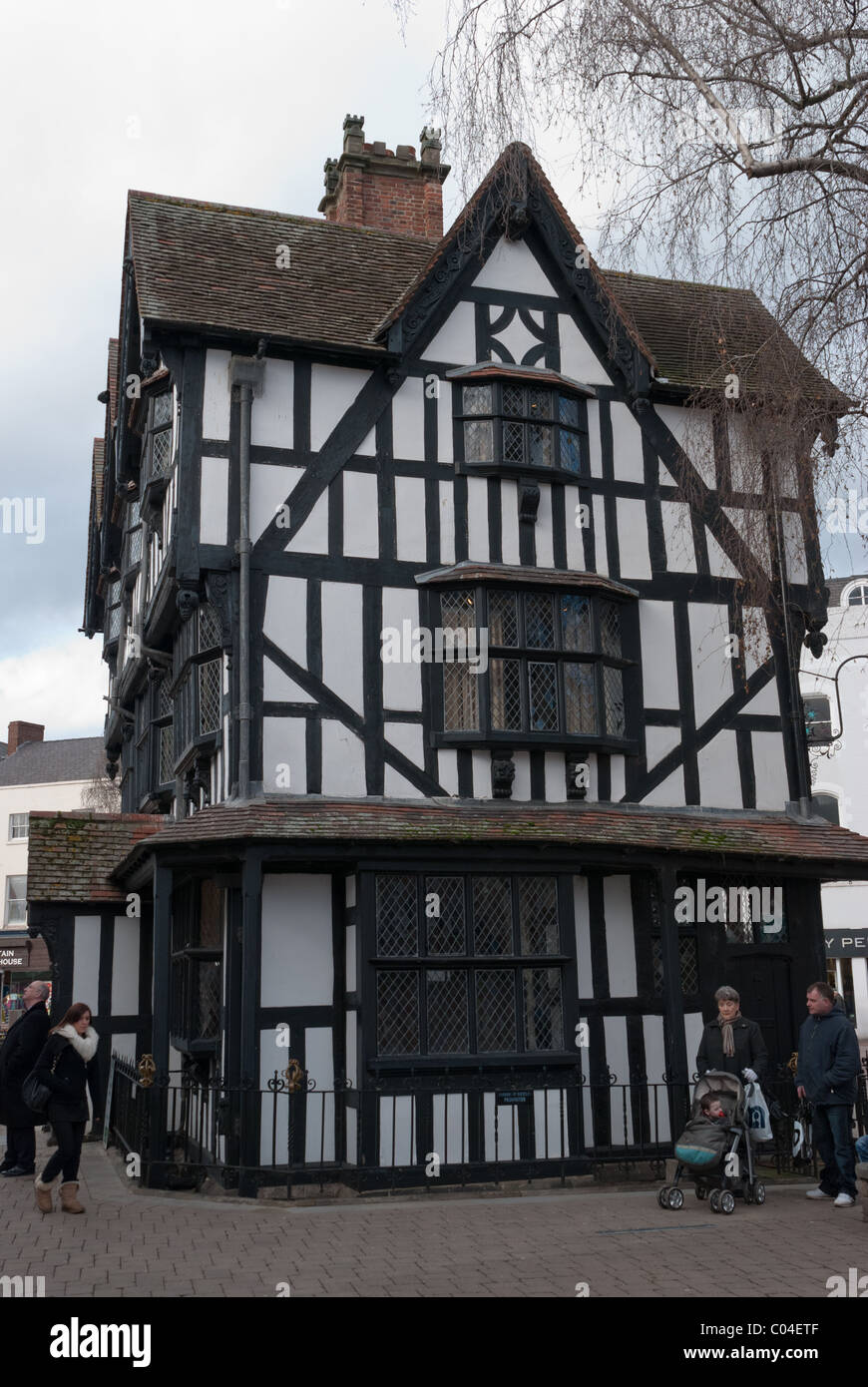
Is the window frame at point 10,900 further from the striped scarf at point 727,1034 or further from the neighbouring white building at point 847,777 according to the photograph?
the striped scarf at point 727,1034

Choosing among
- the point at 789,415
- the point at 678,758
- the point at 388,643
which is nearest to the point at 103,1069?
the point at 388,643

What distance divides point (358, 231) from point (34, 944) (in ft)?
115

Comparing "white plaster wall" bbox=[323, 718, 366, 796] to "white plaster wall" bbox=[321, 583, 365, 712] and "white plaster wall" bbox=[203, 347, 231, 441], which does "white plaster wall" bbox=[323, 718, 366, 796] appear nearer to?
"white plaster wall" bbox=[321, 583, 365, 712]

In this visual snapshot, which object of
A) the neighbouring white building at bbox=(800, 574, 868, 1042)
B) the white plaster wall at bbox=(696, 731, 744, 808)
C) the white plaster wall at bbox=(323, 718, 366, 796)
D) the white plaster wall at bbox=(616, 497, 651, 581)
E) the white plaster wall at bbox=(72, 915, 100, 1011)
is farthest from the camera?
the neighbouring white building at bbox=(800, 574, 868, 1042)

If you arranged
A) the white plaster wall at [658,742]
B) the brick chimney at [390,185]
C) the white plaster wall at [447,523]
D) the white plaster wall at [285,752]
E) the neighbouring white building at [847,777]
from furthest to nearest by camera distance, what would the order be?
the neighbouring white building at [847,777] < the brick chimney at [390,185] < the white plaster wall at [658,742] < the white plaster wall at [447,523] < the white plaster wall at [285,752]

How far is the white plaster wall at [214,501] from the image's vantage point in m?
13.3

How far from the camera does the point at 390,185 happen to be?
19.0 m

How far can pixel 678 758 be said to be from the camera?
14.7 m

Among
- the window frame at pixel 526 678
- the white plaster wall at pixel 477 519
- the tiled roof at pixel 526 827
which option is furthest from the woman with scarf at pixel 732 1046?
the white plaster wall at pixel 477 519

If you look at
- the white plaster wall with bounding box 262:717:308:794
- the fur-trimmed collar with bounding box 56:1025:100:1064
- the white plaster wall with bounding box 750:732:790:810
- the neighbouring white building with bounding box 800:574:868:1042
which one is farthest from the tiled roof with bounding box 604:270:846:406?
the neighbouring white building with bounding box 800:574:868:1042

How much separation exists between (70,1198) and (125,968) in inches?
261

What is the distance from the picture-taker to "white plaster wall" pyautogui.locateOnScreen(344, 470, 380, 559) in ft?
45.4

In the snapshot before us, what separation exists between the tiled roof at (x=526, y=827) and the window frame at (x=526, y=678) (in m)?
0.69

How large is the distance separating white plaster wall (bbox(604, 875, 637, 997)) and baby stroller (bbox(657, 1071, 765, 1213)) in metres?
2.89
